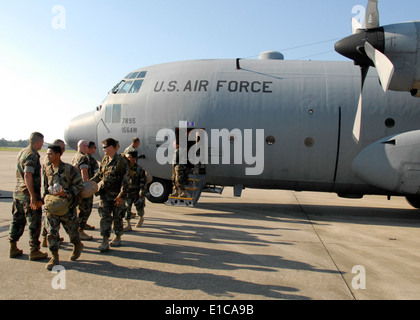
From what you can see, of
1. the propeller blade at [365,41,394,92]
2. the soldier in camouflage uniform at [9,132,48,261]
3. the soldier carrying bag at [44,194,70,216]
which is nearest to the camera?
the soldier carrying bag at [44,194,70,216]

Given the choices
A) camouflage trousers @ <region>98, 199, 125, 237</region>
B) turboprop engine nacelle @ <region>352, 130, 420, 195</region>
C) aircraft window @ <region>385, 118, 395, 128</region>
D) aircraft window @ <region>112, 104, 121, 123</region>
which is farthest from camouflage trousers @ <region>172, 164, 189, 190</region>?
aircraft window @ <region>385, 118, 395, 128</region>

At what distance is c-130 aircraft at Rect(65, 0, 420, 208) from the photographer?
10.3 meters

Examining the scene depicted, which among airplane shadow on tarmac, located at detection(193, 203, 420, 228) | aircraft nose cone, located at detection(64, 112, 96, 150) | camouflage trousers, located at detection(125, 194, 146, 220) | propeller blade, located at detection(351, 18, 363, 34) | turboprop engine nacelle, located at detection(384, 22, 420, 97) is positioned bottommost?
airplane shadow on tarmac, located at detection(193, 203, 420, 228)

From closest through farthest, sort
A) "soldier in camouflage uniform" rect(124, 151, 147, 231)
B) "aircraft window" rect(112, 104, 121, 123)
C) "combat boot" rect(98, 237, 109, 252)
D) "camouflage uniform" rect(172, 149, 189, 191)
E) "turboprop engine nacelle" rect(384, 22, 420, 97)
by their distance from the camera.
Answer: "combat boot" rect(98, 237, 109, 252) < "turboprop engine nacelle" rect(384, 22, 420, 97) < "soldier in camouflage uniform" rect(124, 151, 147, 231) < "camouflage uniform" rect(172, 149, 189, 191) < "aircraft window" rect(112, 104, 121, 123)

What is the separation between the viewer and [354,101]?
10555 mm

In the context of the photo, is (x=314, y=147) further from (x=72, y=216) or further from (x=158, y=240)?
(x=72, y=216)

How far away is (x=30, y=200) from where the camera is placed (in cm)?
543

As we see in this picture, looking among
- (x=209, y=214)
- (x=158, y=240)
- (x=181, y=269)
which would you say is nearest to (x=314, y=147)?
(x=209, y=214)

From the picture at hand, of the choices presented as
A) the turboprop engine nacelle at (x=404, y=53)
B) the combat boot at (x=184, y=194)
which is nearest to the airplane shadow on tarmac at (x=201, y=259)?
the combat boot at (x=184, y=194)

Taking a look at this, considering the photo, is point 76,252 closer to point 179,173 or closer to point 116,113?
point 179,173

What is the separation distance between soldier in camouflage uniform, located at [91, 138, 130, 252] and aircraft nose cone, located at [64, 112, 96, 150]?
6571 millimetres

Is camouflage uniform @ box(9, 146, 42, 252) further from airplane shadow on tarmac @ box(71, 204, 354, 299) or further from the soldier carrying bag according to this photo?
airplane shadow on tarmac @ box(71, 204, 354, 299)

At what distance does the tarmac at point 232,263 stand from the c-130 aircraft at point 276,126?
172cm

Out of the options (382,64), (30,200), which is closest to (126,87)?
(30,200)
